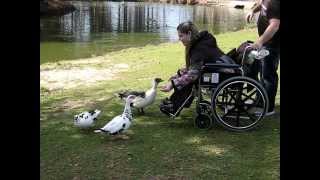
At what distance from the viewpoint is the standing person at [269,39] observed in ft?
18.0

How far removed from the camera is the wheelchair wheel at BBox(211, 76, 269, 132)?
Answer: 17.4 ft

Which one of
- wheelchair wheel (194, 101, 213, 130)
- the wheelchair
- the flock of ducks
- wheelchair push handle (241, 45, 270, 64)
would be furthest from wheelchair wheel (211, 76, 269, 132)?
the flock of ducks

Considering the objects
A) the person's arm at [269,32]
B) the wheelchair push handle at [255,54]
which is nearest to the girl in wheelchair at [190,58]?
the wheelchair push handle at [255,54]

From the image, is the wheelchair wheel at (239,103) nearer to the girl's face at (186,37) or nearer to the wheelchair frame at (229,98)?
the wheelchair frame at (229,98)

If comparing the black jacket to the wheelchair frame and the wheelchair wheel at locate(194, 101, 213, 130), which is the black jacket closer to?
the wheelchair frame

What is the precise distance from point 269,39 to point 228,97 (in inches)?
29.4

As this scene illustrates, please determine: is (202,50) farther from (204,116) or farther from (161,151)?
(161,151)

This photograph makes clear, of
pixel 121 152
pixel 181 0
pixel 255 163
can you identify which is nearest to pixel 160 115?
pixel 121 152

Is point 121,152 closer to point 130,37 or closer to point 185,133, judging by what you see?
point 185,133

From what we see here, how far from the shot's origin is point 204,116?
568cm

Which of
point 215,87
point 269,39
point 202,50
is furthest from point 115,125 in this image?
point 269,39
